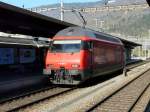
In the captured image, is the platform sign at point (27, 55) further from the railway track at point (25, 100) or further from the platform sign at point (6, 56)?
the railway track at point (25, 100)

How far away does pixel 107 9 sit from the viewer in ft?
185

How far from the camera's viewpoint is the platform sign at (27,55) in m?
31.6

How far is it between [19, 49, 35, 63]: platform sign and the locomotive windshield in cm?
993

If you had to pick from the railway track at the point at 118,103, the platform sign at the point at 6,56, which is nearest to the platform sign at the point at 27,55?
the platform sign at the point at 6,56

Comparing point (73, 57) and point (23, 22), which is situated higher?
point (23, 22)

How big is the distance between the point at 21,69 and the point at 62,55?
10142mm

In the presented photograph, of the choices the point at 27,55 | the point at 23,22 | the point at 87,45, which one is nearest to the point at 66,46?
the point at 87,45

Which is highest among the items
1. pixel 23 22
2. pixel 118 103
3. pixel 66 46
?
pixel 23 22

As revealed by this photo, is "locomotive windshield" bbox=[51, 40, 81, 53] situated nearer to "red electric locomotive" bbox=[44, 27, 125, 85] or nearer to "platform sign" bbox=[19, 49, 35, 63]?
"red electric locomotive" bbox=[44, 27, 125, 85]

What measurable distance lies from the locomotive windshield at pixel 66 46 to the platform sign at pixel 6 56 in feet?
24.3

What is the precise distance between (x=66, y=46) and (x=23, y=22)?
5.51m

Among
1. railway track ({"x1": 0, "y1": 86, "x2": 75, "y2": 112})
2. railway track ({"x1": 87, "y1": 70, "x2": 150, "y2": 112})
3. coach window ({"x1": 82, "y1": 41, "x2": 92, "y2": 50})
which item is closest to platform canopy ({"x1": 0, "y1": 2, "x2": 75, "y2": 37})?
coach window ({"x1": 82, "y1": 41, "x2": 92, "y2": 50})

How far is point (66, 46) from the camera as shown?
21.6m

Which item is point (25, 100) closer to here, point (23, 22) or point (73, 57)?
point (73, 57)
